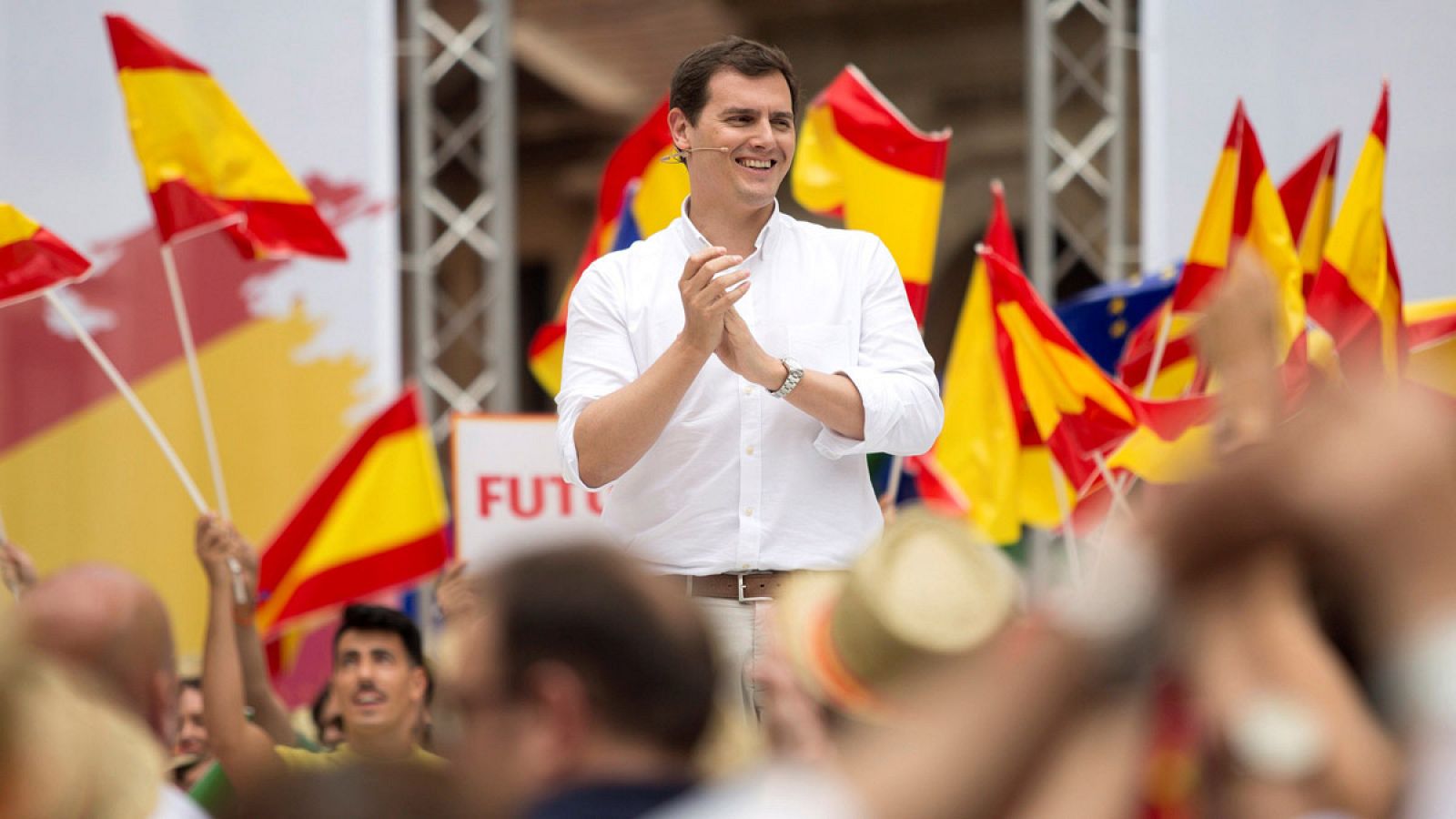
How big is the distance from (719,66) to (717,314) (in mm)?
505

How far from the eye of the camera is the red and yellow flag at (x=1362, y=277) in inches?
177

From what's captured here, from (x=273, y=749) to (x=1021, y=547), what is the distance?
12.8 ft

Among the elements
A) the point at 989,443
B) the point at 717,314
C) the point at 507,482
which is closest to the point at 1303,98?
the point at 989,443

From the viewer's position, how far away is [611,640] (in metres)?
1.33

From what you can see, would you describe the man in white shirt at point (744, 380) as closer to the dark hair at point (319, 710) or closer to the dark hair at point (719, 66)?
the dark hair at point (719, 66)

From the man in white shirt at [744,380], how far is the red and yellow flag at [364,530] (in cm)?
225

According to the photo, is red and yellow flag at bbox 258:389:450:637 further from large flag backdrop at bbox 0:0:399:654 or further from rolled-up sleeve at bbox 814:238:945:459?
rolled-up sleeve at bbox 814:238:945:459

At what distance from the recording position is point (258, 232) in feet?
15.8

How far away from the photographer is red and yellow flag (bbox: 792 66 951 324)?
452cm

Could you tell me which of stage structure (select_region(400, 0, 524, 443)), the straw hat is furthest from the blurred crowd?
stage structure (select_region(400, 0, 524, 443))

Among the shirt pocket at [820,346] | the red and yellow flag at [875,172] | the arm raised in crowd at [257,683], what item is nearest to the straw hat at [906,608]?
the shirt pocket at [820,346]

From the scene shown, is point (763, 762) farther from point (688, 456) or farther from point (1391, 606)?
point (688, 456)

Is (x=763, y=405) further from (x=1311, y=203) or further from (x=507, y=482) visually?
(x=1311, y=203)

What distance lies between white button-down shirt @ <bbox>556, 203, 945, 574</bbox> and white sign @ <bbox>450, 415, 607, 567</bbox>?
1960 millimetres
